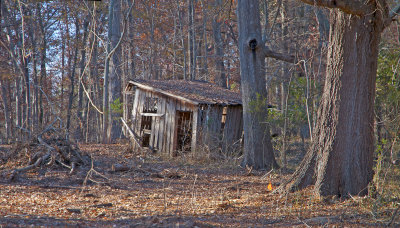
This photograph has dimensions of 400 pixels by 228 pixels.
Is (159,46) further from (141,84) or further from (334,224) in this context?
(334,224)

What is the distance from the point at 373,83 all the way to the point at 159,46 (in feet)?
63.7

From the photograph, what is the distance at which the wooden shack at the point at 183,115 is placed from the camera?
44.8 ft

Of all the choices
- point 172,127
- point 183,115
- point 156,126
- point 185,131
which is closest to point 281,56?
point 172,127

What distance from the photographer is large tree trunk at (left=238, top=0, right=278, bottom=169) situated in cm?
1070

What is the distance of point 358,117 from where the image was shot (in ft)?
18.6

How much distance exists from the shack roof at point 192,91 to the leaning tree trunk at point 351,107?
25.4ft

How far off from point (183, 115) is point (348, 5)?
1087cm

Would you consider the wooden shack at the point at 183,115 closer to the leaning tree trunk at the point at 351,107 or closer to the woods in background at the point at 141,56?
the woods in background at the point at 141,56

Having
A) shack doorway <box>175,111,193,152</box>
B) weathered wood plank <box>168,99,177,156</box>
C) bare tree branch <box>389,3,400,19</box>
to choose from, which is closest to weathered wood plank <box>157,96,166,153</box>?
weathered wood plank <box>168,99,177,156</box>

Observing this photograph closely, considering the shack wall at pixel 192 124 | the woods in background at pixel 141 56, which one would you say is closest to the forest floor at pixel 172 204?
the woods in background at pixel 141 56

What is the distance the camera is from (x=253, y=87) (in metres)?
10.9

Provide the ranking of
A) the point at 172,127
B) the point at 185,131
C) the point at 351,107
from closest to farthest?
the point at 351,107 < the point at 172,127 < the point at 185,131

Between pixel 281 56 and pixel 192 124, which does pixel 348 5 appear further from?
pixel 192 124

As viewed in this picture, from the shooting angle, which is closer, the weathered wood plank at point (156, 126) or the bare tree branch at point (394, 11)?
the bare tree branch at point (394, 11)
